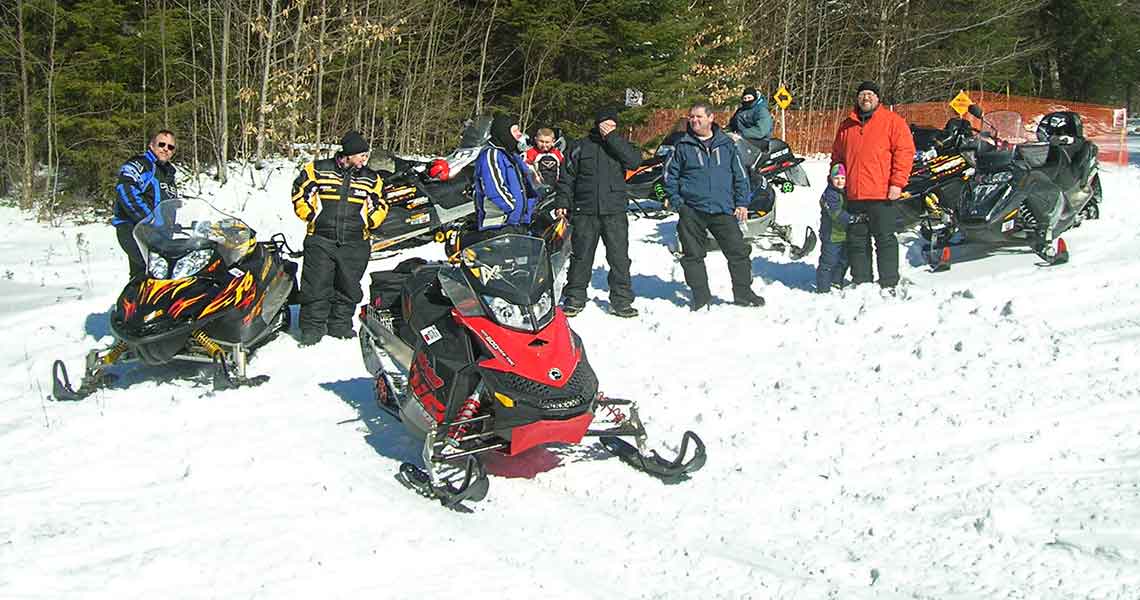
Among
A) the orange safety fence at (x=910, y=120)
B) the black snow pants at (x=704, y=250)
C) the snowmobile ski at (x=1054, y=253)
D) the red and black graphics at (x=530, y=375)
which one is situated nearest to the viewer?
the red and black graphics at (x=530, y=375)

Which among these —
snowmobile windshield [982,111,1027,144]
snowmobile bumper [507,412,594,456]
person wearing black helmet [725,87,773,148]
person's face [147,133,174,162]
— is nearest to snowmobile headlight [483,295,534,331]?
snowmobile bumper [507,412,594,456]

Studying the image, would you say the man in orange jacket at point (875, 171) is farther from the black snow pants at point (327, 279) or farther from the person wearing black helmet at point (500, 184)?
the black snow pants at point (327, 279)

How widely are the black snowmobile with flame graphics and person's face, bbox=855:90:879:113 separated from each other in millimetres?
5164

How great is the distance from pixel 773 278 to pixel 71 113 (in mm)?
13343

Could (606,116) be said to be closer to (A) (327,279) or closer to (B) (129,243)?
(A) (327,279)

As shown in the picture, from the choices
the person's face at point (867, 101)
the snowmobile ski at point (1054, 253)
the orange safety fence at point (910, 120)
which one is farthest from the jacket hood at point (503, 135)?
the orange safety fence at point (910, 120)

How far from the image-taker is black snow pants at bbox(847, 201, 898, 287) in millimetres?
8625

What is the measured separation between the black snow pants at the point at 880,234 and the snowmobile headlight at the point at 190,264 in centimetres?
533

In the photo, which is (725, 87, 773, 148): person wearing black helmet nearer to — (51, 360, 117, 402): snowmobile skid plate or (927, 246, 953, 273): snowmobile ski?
(927, 246, 953, 273): snowmobile ski

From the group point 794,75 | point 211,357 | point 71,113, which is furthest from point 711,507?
point 794,75

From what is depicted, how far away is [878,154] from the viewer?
8.52 meters

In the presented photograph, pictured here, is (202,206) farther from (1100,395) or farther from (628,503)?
(1100,395)

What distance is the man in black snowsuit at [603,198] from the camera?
29.4 ft

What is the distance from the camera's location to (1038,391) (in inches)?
235
